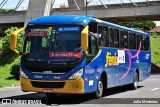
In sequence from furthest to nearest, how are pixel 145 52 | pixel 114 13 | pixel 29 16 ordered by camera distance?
pixel 29 16
pixel 114 13
pixel 145 52

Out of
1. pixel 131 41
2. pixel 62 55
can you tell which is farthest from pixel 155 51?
pixel 62 55

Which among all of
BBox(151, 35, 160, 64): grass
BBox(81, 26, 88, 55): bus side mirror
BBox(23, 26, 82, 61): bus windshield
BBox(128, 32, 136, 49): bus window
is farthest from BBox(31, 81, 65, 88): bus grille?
BBox(151, 35, 160, 64): grass

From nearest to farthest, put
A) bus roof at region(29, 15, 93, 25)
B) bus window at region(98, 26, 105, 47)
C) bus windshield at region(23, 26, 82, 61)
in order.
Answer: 1. bus windshield at region(23, 26, 82, 61)
2. bus roof at region(29, 15, 93, 25)
3. bus window at region(98, 26, 105, 47)

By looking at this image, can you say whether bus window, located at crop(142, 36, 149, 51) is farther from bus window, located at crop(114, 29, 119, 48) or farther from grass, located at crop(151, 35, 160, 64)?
grass, located at crop(151, 35, 160, 64)

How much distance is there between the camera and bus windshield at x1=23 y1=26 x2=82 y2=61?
13.5 meters

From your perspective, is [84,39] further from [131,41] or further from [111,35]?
[131,41]

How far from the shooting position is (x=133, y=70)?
20.4 meters

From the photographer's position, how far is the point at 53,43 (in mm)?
13672

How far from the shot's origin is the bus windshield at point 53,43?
13.5 m

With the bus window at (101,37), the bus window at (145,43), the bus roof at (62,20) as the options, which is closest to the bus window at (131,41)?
the bus window at (145,43)

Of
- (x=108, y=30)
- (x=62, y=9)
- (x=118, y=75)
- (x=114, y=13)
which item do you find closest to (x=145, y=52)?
(x=118, y=75)

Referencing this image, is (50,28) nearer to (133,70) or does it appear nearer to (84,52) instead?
(84,52)

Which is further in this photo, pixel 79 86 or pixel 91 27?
pixel 91 27

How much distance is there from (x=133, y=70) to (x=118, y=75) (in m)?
2.82
